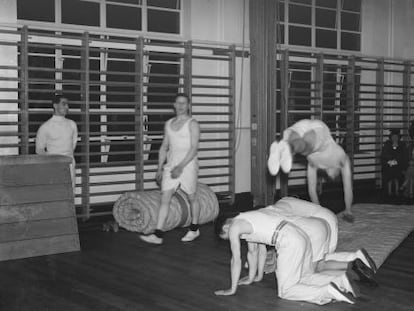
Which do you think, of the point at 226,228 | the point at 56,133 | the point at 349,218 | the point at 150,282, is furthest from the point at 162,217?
the point at 349,218

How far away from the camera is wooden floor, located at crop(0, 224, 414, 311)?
4.08 m

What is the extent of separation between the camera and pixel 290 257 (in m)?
4.06

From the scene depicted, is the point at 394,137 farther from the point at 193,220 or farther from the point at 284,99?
the point at 193,220

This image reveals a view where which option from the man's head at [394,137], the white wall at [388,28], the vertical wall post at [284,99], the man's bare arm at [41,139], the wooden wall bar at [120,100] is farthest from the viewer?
the white wall at [388,28]

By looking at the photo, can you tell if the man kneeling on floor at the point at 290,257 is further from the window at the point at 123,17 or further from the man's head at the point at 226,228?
the window at the point at 123,17

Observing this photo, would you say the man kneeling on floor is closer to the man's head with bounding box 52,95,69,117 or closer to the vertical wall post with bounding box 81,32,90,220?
the man's head with bounding box 52,95,69,117

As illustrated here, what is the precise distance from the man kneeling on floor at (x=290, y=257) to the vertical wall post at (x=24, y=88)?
324 cm

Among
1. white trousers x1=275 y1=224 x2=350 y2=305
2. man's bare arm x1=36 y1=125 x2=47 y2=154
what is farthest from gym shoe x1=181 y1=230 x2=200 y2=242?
white trousers x1=275 y1=224 x2=350 y2=305

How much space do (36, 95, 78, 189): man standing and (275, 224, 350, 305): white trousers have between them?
295cm

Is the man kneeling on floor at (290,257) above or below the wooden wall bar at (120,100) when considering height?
below

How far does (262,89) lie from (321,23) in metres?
2.38

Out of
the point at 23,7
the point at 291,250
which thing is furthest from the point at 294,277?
the point at 23,7

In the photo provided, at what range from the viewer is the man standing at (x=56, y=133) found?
20.6ft

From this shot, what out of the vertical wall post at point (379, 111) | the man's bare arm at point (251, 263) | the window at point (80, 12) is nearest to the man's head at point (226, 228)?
the man's bare arm at point (251, 263)
